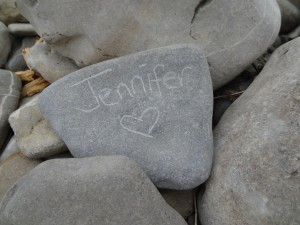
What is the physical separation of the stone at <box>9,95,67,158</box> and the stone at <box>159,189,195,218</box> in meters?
0.43

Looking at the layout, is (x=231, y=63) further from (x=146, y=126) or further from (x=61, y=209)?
(x=61, y=209)

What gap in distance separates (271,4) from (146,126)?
2.28 ft

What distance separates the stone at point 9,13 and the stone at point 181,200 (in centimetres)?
138

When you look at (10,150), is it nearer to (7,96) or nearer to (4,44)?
(7,96)

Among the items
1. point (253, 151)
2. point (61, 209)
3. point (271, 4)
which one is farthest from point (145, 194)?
point (271, 4)

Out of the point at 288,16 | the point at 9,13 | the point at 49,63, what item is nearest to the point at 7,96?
the point at 49,63

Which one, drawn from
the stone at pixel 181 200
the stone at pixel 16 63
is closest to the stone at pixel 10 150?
the stone at pixel 16 63

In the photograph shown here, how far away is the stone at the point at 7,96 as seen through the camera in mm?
1442

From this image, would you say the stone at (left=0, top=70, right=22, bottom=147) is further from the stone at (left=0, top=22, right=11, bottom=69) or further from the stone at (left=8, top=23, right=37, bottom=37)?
the stone at (left=8, top=23, right=37, bottom=37)

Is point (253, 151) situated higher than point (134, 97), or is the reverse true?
point (134, 97)

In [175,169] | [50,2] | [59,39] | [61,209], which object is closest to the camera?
[61,209]

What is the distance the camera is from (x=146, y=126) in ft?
3.85

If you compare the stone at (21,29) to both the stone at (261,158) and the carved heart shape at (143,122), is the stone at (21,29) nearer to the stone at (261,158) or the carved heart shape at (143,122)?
the carved heart shape at (143,122)

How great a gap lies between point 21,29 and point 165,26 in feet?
3.21
